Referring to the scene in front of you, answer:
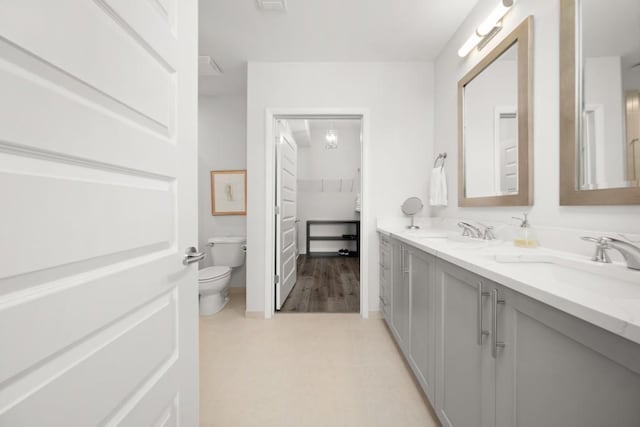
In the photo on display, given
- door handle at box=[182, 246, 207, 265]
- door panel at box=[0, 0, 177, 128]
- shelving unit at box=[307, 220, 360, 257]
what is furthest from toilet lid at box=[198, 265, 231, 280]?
shelving unit at box=[307, 220, 360, 257]

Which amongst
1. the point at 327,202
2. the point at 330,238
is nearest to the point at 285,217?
the point at 330,238

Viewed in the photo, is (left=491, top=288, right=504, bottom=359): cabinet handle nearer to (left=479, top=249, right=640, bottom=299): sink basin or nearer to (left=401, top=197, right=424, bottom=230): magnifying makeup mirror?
(left=479, top=249, right=640, bottom=299): sink basin

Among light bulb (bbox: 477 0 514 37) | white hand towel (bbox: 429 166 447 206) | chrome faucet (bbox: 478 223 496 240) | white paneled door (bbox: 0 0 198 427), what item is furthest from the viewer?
white hand towel (bbox: 429 166 447 206)

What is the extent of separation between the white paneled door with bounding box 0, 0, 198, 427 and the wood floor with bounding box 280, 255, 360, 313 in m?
1.97

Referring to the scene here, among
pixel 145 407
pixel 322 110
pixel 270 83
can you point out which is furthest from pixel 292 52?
pixel 145 407

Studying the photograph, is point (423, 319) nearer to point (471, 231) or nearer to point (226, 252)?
point (471, 231)

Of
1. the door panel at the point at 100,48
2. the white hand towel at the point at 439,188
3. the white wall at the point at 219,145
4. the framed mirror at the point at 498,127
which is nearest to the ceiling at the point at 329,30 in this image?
the framed mirror at the point at 498,127

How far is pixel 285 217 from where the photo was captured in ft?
9.62

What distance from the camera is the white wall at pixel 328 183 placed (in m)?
5.66

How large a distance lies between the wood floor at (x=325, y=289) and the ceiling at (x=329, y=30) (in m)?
2.47

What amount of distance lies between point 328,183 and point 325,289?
289 cm

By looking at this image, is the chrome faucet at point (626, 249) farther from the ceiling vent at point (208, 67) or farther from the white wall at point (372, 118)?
the ceiling vent at point (208, 67)

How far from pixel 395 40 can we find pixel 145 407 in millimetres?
2728

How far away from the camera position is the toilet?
2.51 m
